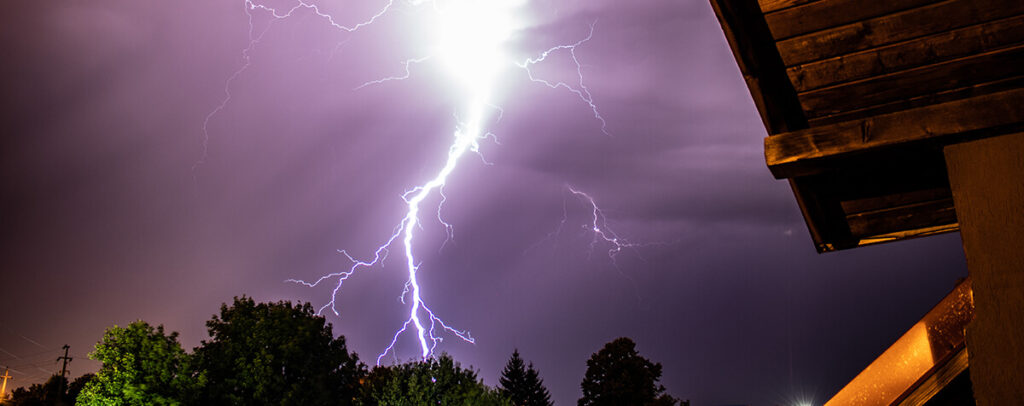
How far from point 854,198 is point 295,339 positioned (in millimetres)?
27402

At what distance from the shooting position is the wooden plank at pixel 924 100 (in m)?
2.15

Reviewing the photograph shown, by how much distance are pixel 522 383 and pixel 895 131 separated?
56081 millimetres

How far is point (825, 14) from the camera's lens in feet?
6.52

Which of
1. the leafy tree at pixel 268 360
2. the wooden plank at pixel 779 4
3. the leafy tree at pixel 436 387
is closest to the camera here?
the wooden plank at pixel 779 4

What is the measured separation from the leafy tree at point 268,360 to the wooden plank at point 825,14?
89.0 ft

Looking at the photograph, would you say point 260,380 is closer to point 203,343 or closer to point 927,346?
point 203,343

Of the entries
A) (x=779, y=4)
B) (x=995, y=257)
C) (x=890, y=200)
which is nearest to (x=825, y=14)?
(x=779, y=4)

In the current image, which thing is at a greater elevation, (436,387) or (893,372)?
(436,387)

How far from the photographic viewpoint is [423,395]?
2348cm

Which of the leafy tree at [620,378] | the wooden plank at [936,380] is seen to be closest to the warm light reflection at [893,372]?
the wooden plank at [936,380]

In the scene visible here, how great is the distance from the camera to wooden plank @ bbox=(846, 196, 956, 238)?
3.56 metres

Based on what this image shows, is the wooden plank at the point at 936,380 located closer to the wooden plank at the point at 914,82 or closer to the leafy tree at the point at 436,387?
the wooden plank at the point at 914,82

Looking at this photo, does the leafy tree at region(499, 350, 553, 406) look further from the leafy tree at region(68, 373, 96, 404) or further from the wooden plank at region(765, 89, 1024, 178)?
the wooden plank at region(765, 89, 1024, 178)

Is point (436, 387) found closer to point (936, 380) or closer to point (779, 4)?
point (936, 380)
